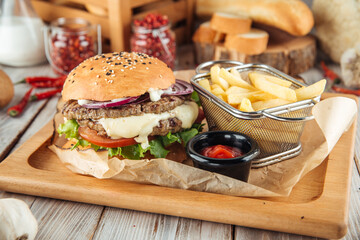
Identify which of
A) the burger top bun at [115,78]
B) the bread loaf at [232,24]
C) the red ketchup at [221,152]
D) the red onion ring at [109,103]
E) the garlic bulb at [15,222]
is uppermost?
the burger top bun at [115,78]

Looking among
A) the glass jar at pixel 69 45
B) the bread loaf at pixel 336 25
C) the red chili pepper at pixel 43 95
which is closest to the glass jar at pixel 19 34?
the glass jar at pixel 69 45

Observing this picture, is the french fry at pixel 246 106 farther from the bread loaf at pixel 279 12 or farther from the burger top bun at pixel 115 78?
the bread loaf at pixel 279 12

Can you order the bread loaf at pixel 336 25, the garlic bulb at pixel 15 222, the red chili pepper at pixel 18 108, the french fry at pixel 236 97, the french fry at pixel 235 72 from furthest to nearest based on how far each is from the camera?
the bread loaf at pixel 336 25 < the red chili pepper at pixel 18 108 < the french fry at pixel 235 72 < the french fry at pixel 236 97 < the garlic bulb at pixel 15 222

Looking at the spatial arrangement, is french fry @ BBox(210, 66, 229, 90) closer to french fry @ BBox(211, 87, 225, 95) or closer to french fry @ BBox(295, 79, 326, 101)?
french fry @ BBox(211, 87, 225, 95)

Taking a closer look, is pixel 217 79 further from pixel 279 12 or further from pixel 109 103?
pixel 279 12

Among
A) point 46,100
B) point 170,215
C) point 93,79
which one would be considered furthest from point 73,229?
point 46,100
